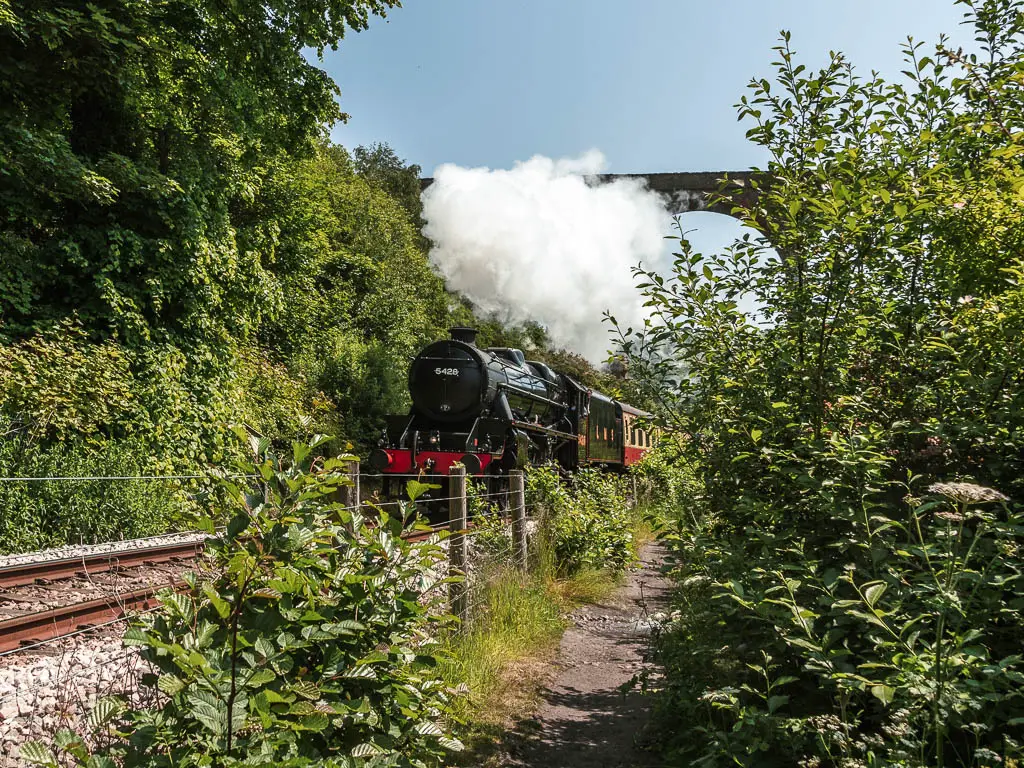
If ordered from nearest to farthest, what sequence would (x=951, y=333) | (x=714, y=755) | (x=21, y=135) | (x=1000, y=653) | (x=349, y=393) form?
1. (x=1000, y=653)
2. (x=714, y=755)
3. (x=951, y=333)
4. (x=21, y=135)
5. (x=349, y=393)

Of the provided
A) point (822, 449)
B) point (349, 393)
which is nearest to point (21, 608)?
point (822, 449)

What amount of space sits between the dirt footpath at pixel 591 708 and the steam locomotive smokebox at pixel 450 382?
6.03 m

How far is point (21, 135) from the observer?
377 inches

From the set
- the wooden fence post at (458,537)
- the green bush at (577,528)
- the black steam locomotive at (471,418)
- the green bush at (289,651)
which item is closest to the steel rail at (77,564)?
the wooden fence post at (458,537)

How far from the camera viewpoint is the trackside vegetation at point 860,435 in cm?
238

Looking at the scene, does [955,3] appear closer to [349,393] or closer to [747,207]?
[747,207]

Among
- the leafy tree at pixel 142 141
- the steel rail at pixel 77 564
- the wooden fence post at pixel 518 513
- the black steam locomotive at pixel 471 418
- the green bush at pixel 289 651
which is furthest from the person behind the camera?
the black steam locomotive at pixel 471 418

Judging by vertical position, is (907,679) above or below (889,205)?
below

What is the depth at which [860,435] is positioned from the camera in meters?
2.74

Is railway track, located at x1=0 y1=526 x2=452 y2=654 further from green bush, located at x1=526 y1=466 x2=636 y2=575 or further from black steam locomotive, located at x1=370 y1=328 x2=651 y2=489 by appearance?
black steam locomotive, located at x1=370 y1=328 x2=651 y2=489

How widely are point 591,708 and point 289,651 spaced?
10.4 feet

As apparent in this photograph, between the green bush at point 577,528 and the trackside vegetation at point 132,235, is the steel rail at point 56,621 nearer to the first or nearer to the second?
the trackside vegetation at point 132,235

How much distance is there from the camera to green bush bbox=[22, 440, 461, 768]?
1.92m

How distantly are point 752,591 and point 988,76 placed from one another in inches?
95.2
